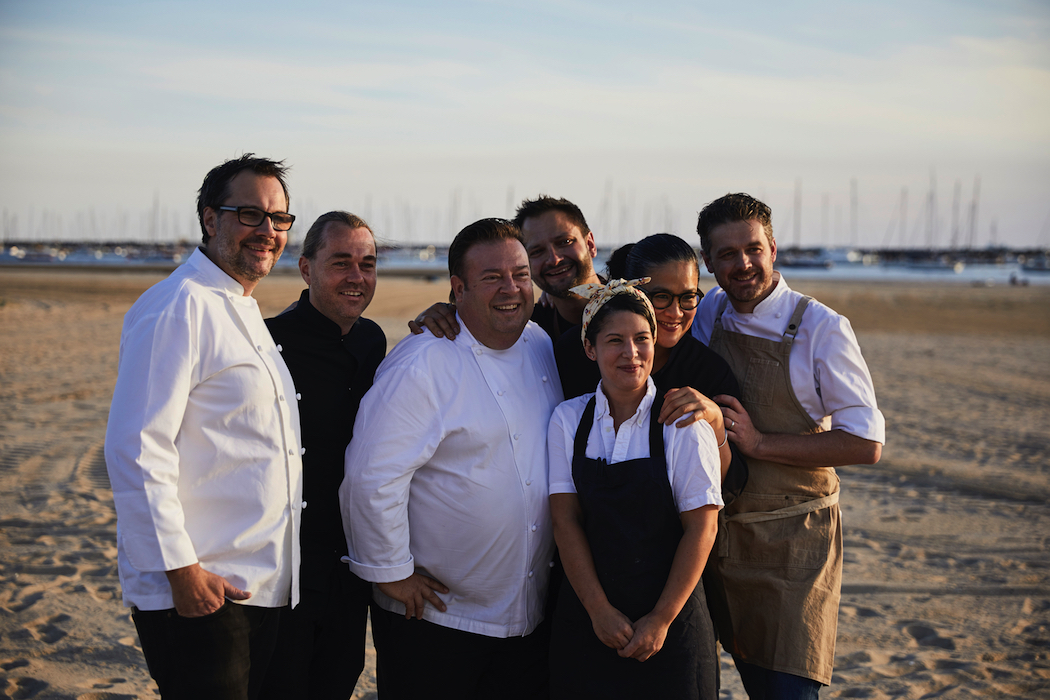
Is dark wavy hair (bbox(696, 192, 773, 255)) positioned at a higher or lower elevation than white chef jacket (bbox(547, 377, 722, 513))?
higher

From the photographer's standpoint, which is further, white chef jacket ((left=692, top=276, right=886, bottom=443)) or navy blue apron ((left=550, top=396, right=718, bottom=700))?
white chef jacket ((left=692, top=276, right=886, bottom=443))

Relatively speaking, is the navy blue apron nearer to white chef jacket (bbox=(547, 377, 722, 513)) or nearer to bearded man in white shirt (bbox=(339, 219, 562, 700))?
white chef jacket (bbox=(547, 377, 722, 513))

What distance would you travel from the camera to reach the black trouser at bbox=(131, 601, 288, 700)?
112 inches

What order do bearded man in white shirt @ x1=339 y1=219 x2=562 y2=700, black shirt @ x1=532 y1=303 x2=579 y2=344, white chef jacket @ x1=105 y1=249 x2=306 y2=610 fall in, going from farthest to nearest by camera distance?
black shirt @ x1=532 y1=303 x2=579 y2=344 < bearded man in white shirt @ x1=339 y1=219 x2=562 y2=700 < white chef jacket @ x1=105 y1=249 x2=306 y2=610

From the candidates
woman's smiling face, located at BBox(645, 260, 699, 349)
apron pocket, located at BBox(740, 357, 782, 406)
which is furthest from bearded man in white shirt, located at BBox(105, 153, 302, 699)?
apron pocket, located at BBox(740, 357, 782, 406)

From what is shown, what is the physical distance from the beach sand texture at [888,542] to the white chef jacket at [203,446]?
2631mm

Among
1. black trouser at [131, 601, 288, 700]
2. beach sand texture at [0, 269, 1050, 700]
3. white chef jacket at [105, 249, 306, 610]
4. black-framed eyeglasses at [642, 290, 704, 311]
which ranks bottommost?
beach sand texture at [0, 269, 1050, 700]

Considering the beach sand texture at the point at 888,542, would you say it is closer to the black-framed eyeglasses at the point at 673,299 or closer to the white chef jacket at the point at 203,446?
the white chef jacket at the point at 203,446

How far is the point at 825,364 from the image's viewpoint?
136 inches

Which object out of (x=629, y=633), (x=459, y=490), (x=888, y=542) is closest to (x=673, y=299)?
(x=459, y=490)

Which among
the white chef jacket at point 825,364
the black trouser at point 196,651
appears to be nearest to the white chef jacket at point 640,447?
the white chef jacket at point 825,364

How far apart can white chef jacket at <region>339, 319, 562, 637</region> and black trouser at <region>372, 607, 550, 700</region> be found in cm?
9

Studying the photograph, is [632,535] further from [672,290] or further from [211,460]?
[211,460]

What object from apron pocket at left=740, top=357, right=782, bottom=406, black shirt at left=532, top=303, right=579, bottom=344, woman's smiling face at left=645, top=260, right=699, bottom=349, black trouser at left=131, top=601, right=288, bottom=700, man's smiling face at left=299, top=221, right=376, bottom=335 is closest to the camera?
black trouser at left=131, top=601, right=288, bottom=700
